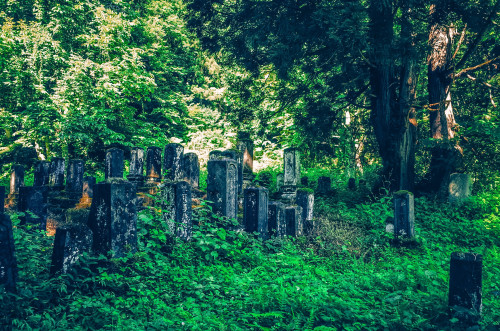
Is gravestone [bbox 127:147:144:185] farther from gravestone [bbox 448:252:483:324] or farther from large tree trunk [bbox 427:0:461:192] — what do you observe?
large tree trunk [bbox 427:0:461:192]

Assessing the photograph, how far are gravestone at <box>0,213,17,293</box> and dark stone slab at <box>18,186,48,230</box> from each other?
3.85m

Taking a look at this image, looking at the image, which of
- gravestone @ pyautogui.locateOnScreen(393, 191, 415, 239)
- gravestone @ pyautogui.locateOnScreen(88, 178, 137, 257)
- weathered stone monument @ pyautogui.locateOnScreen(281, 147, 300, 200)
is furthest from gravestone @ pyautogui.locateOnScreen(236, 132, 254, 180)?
gravestone @ pyautogui.locateOnScreen(88, 178, 137, 257)

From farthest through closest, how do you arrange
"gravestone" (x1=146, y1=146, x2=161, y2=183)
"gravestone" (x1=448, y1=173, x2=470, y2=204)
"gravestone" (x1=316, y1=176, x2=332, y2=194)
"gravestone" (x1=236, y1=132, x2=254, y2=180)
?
"gravestone" (x1=236, y1=132, x2=254, y2=180) < "gravestone" (x1=316, y1=176, x2=332, y2=194) < "gravestone" (x1=448, y1=173, x2=470, y2=204) < "gravestone" (x1=146, y1=146, x2=161, y2=183)

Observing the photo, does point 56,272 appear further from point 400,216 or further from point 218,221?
point 400,216

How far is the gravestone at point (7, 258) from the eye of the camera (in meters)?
3.02

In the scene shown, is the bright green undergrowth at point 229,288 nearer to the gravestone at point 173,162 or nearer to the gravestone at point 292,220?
the gravestone at point 292,220

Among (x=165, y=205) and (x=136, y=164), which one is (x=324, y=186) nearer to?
(x=136, y=164)

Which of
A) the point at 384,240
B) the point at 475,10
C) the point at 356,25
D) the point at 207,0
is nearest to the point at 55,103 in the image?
the point at 207,0

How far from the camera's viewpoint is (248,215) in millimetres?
5938

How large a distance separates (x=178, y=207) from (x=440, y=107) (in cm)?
824

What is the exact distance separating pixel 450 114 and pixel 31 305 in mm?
10670

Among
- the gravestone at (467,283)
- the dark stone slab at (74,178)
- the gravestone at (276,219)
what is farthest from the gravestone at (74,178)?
the gravestone at (467,283)

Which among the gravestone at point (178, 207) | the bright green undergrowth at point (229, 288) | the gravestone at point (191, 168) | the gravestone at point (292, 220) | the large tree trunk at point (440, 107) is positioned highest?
the large tree trunk at point (440, 107)

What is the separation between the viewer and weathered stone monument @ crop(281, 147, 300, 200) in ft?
32.1
